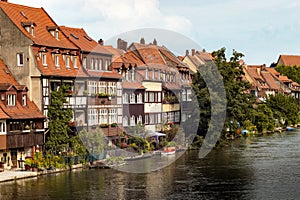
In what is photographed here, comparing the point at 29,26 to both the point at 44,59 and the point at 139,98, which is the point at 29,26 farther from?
the point at 139,98

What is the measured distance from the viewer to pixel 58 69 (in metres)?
46.2

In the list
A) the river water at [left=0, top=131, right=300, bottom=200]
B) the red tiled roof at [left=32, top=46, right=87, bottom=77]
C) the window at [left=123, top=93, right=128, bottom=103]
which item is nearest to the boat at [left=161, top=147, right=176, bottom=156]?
the river water at [left=0, top=131, right=300, bottom=200]

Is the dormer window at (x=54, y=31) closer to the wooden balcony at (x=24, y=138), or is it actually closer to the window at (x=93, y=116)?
the window at (x=93, y=116)

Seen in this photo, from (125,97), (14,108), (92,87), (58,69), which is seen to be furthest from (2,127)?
(125,97)

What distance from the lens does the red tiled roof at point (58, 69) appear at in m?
44.7

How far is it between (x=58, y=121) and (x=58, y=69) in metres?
4.18

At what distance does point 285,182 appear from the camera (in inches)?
1505

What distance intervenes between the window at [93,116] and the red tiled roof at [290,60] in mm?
114319

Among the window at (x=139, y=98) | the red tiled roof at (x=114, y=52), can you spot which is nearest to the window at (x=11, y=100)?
the red tiled roof at (x=114, y=52)

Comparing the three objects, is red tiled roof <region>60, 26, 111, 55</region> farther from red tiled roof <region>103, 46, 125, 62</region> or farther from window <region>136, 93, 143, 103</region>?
window <region>136, 93, 143, 103</region>

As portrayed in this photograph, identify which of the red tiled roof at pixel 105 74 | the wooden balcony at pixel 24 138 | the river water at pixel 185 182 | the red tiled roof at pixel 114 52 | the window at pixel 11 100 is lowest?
the river water at pixel 185 182

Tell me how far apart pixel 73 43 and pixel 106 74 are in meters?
4.03

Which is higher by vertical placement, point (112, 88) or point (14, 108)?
point (112, 88)

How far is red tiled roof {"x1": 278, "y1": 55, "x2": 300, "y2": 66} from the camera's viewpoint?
514 ft
